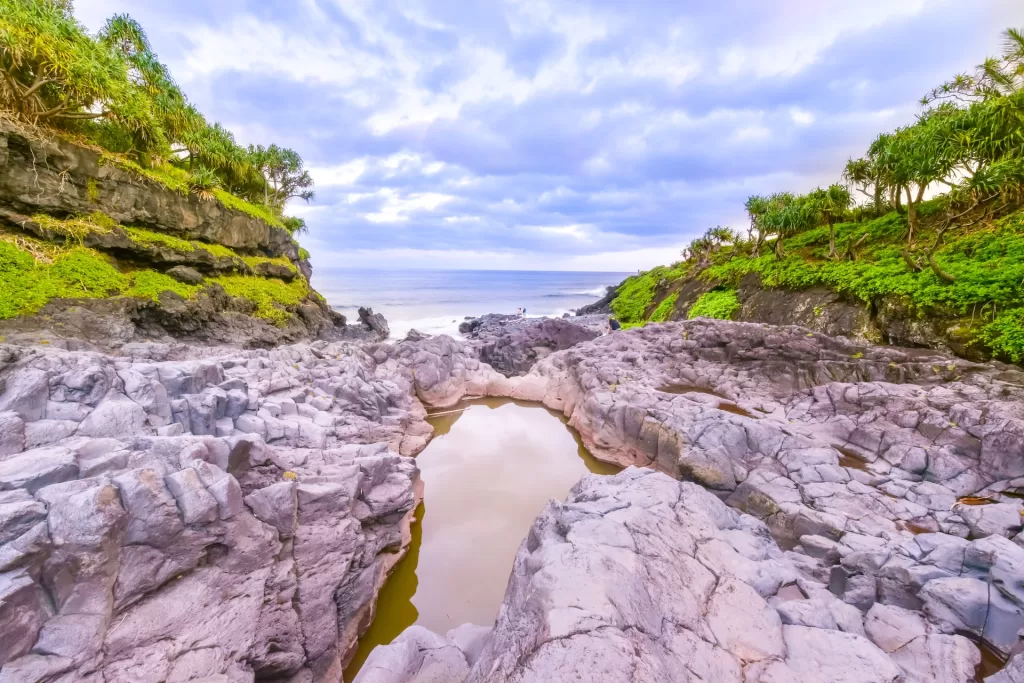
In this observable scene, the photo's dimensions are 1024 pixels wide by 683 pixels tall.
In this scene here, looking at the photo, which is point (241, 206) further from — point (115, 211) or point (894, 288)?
point (894, 288)

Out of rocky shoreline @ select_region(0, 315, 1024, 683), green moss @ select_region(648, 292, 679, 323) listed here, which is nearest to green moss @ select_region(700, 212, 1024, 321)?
rocky shoreline @ select_region(0, 315, 1024, 683)

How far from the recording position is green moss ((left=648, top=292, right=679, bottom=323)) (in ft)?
Answer: 86.7

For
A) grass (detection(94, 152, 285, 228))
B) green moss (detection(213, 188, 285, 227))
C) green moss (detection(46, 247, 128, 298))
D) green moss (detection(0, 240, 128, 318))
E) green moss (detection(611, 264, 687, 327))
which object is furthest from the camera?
green moss (detection(611, 264, 687, 327))

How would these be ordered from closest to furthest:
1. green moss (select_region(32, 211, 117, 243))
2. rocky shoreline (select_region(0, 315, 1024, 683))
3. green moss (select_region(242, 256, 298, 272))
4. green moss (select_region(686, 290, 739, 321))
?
rocky shoreline (select_region(0, 315, 1024, 683))
green moss (select_region(32, 211, 117, 243))
green moss (select_region(686, 290, 739, 321))
green moss (select_region(242, 256, 298, 272))

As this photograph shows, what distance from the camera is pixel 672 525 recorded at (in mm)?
5617

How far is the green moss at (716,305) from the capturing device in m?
20.4

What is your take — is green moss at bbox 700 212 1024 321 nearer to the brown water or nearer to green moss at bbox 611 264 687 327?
green moss at bbox 611 264 687 327

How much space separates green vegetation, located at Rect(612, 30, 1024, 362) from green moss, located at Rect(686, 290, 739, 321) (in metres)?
0.12

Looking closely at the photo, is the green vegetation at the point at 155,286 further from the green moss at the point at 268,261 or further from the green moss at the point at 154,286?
the green moss at the point at 268,261

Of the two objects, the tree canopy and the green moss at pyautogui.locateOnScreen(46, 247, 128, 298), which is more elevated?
the tree canopy

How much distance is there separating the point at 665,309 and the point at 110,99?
3086cm

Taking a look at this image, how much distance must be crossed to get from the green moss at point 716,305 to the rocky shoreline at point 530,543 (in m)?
9.80

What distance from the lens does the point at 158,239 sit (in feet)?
57.8

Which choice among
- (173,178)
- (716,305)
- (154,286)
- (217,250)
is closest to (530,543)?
(716,305)
